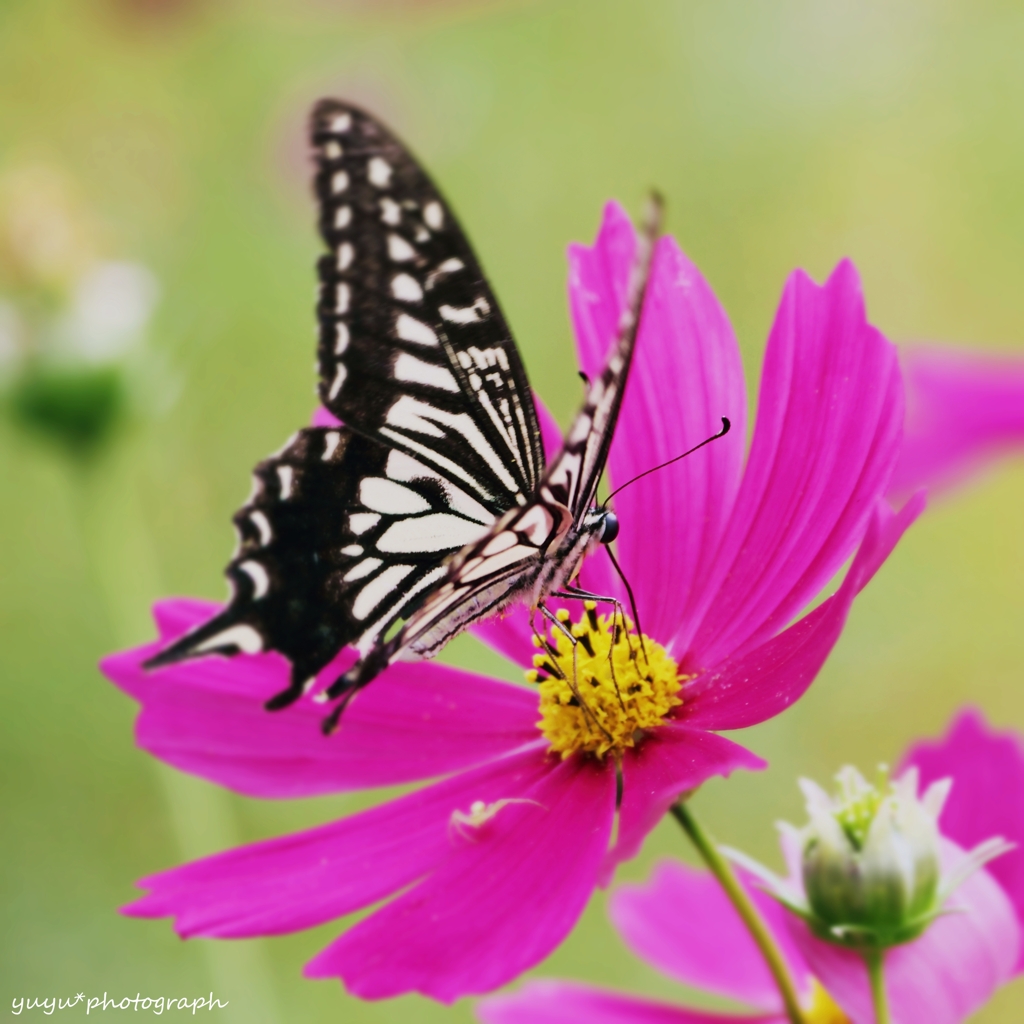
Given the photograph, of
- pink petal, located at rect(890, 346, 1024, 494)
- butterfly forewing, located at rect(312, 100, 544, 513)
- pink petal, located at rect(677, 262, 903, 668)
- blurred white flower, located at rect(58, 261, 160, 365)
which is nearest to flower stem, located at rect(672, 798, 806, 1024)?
pink petal, located at rect(677, 262, 903, 668)

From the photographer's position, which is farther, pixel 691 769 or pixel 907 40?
pixel 907 40

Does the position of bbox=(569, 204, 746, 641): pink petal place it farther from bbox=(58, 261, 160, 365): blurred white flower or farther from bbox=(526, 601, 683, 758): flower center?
bbox=(58, 261, 160, 365): blurred white flower

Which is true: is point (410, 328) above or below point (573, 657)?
above

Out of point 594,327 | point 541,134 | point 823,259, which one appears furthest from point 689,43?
point 594,327

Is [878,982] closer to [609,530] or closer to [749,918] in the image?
[749,918]

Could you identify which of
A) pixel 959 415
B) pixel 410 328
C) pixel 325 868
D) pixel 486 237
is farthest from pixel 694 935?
pixel 486 237

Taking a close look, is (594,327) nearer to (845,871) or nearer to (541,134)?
(845,871)
